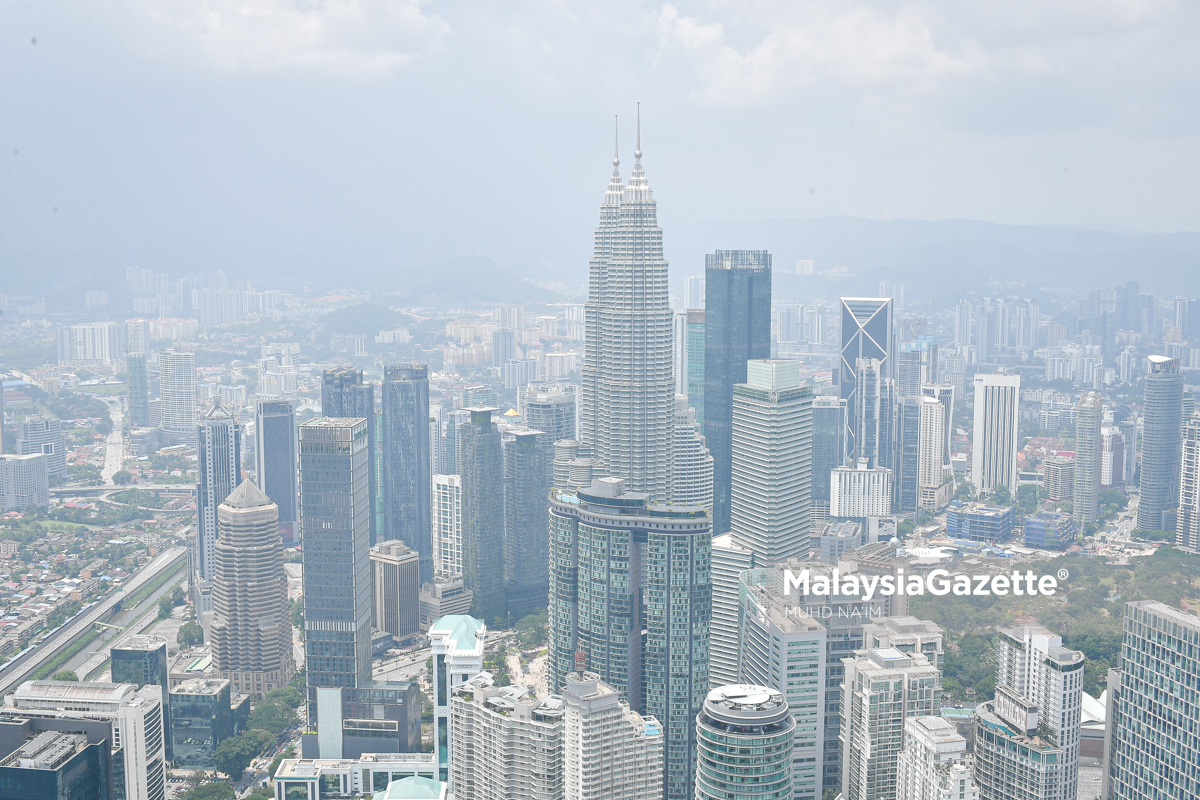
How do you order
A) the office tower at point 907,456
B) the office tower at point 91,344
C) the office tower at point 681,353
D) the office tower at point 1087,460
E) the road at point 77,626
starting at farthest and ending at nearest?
the office tower at point 91,344, the office tower at point 907,456, the office tower at point 1087,460, the office tower at point 681,353, the road at point 77,626

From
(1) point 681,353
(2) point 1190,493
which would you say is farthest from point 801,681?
(1) point 681,353

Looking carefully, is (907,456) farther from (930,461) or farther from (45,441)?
(45,441)

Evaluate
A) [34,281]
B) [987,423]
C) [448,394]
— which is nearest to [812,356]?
[987,423]

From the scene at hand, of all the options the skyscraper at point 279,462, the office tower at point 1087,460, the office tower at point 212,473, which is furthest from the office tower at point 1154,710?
the skyscraper at point 279,462

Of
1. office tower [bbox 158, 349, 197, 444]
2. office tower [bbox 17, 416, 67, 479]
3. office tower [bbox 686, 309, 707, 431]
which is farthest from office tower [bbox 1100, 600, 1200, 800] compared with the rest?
office tower [bbox 158, 349, 197, 444]

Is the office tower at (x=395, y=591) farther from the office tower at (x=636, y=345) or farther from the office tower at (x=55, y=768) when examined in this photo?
the office tower at (x=55, y=768)

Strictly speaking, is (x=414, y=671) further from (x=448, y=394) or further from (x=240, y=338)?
(x=240, y=338)

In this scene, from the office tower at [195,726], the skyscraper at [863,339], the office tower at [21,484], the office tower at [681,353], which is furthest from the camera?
the skyscraper at [863,339]
